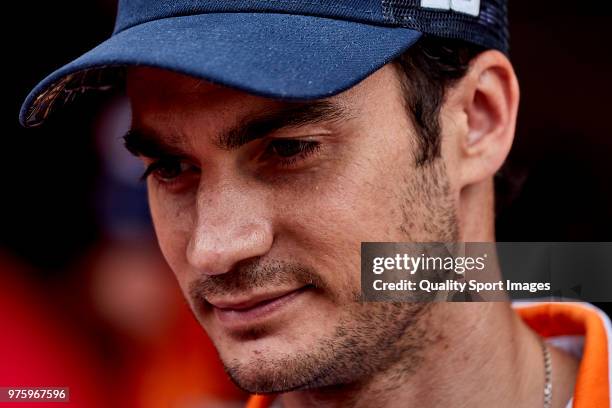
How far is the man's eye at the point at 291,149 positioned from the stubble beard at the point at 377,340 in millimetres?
219

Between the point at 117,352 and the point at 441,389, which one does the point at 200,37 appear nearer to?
the point at 441,389

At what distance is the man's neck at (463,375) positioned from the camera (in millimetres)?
1590

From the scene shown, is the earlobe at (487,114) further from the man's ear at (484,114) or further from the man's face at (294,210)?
the man's face at (294,210)

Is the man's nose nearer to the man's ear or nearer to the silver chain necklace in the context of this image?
the man's ear

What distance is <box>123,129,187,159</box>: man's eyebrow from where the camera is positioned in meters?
1.50

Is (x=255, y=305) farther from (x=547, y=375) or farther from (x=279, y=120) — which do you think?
(x=547, y=375)

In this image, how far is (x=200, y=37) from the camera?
136 centimetres

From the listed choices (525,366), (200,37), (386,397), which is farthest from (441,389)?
(200,37)

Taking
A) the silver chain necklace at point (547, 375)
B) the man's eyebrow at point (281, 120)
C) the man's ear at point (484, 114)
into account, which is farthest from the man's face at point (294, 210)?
the silver chain necklace at point (547, 375)

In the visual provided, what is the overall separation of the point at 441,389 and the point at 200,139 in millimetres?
767

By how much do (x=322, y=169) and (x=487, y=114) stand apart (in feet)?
1.55

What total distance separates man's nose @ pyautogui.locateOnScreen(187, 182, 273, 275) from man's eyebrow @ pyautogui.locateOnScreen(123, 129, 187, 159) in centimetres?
13

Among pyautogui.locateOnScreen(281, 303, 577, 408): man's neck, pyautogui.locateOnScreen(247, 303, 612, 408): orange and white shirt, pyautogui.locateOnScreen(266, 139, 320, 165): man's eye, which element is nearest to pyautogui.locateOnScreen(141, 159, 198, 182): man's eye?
pyautogui.locateOnScreen(266, 139, 320, 165): man's eye

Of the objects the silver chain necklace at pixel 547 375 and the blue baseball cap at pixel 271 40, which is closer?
the blue baseball cap at pixel 271 40
